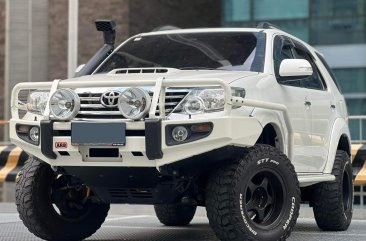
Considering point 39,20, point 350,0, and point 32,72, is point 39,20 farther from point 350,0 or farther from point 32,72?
point 350,0

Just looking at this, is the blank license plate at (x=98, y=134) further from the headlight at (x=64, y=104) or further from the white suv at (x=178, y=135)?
the headlight at (x=64, y=104)

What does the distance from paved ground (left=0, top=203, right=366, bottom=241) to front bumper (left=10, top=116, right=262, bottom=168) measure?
1.48m

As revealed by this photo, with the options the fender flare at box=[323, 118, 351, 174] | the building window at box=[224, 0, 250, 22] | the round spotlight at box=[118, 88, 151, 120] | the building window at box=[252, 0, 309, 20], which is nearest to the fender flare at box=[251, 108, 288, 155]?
the round spotlight at box=[118, 88, 151, 120]

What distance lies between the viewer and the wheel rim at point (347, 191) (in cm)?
857

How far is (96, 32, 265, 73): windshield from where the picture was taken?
699cm

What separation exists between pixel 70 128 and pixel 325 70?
3.51 metres

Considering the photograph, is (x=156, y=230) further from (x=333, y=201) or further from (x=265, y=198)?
(x=265, y=198)

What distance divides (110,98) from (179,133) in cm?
58

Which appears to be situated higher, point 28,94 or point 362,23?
point 362,23

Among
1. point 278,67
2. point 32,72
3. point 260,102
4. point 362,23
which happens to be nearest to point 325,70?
point 278,67

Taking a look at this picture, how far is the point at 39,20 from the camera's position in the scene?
21469 millimetres

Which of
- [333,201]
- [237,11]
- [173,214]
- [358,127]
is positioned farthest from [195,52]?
[237,11]

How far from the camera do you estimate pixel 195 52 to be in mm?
7191

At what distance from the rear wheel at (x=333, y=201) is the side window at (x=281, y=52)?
1058 mm
